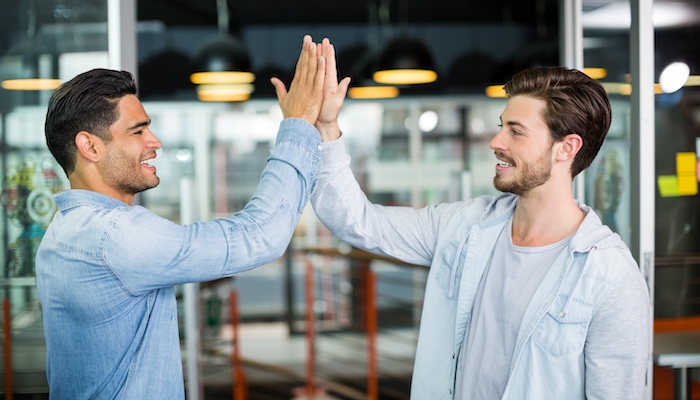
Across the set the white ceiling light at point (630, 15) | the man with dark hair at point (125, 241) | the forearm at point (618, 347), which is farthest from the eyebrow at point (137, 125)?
the white ceiling light at point (630, 15)

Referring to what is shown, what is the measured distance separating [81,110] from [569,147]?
109 cm

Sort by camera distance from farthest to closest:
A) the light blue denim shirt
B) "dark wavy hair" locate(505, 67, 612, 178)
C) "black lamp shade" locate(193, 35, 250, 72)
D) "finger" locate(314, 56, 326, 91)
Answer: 1. "black lamp shade" locate(193, 35, 250, 72)
2. "dark wavy hair" locate(505, 67, 612, 178)
3. "finger" locate(314, 56, 326, 91)
4. the light blue denim shirt

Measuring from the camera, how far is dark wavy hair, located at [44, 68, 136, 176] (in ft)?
5.01

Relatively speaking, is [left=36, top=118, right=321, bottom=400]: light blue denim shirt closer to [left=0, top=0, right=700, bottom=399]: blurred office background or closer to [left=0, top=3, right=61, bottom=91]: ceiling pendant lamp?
[left=0, top=3, right=61, bottom=91]: ceiling pendant lamp

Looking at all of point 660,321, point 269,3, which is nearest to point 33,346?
point 660,321

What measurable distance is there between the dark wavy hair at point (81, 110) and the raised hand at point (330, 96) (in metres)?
0.44

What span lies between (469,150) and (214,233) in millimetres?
6583

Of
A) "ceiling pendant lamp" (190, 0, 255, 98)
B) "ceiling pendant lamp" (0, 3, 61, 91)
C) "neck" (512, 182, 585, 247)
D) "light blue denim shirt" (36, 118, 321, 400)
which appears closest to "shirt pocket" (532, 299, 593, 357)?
"neck" (512, 182, 585, 247)

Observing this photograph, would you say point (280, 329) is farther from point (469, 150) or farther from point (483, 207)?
point (483, 207)

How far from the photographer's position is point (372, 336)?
4398 millimetres

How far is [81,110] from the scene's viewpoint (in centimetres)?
153

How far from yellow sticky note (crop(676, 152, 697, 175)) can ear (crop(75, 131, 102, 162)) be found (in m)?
1.90

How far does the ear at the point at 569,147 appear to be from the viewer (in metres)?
1.78

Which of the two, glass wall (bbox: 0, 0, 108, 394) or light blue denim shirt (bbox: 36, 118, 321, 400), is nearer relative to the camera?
light blue denim shirt (bbox: 36, 118, 321, 400)
